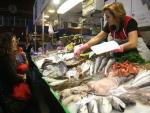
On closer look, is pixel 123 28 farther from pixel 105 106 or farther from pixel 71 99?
pixel 105 106

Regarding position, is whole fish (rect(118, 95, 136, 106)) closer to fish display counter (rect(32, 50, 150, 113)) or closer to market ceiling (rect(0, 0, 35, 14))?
fish display counter (rect(32, 50, 150, 113))

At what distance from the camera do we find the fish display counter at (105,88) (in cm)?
167

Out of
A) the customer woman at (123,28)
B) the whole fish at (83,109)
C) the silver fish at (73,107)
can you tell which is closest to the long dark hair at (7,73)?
the customer woman at (123,28)

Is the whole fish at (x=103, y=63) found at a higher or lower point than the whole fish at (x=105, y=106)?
higher

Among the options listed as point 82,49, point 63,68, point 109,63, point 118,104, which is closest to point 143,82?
point 118,104

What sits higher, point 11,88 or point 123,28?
point 123,28

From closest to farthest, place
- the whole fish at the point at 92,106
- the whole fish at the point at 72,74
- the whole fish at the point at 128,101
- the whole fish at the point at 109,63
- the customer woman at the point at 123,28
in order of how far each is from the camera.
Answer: the whole fish at the point at 92,106 < the whole fish at the point at 128,101 < the whole fish at the point at 109,63 < the whole fish at the point at 72,74 < the customer woman at the point at 123,28

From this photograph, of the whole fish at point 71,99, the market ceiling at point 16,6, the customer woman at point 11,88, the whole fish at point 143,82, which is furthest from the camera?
the market ceiling at point 16,6

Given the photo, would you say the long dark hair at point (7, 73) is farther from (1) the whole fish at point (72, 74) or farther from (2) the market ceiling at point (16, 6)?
(2) the market ceiling at point (16, 6)

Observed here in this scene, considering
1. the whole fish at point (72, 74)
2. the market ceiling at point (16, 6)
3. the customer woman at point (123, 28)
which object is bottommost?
the whole fish at point (72, 74)

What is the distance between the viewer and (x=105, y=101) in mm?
1711

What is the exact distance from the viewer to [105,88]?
209 cm

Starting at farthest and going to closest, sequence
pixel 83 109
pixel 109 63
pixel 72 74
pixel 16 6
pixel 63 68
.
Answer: pixel 16 6
pixel 63 68
pixel 72 74
pixel 109 63
pixel 83 109

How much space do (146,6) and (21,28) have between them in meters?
21.9
